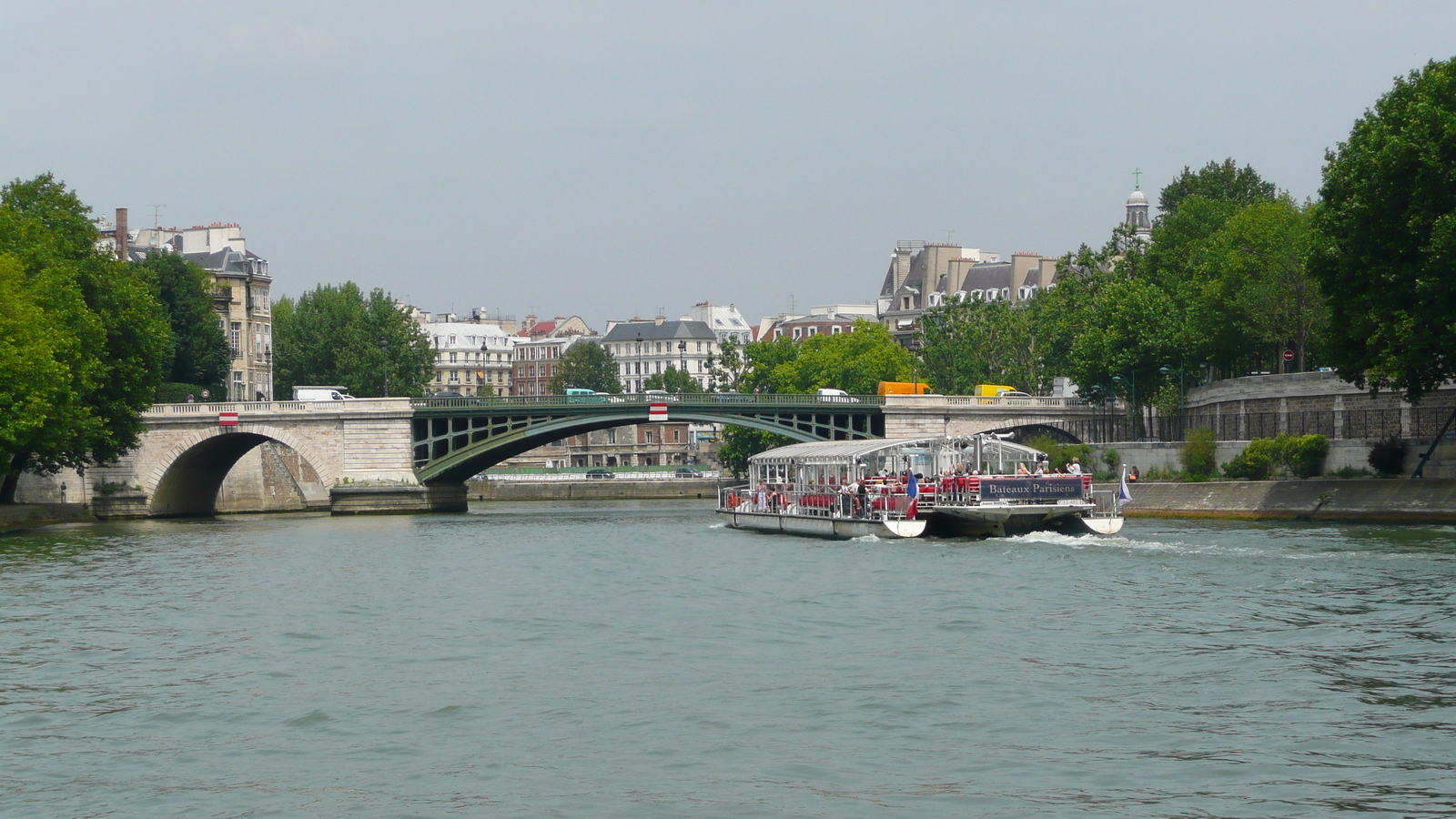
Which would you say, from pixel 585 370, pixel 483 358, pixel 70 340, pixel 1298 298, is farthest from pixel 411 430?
pixel 483 358

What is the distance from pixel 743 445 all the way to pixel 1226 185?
33.6 m

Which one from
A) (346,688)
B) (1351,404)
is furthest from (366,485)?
(346,688)

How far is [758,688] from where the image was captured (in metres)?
21.3

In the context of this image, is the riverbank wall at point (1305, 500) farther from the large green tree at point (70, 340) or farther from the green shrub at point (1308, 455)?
the large green tree at point (70, 340)

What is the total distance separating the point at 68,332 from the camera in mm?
58469

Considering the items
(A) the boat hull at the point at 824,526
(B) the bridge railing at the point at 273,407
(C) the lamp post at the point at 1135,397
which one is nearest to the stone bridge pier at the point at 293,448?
(B) the bridge railing at the point at 273,407

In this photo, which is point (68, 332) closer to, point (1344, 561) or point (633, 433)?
point (1344, 561)

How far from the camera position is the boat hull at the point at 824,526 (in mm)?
46031

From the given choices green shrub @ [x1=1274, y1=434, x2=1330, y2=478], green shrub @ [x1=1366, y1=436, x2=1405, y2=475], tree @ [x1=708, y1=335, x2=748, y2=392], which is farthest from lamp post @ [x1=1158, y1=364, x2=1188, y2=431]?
tree @ [x1=708, y1=335, x2=748, y2=392]

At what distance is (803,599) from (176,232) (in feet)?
281

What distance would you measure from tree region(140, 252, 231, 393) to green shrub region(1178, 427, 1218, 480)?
46132 mm

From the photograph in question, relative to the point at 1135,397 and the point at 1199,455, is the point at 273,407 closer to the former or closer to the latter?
the point at 1135,397

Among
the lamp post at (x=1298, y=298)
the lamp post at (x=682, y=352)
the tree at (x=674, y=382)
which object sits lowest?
the lamp post at (x=1298, y=298)

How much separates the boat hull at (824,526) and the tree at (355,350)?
47010 millimetres
